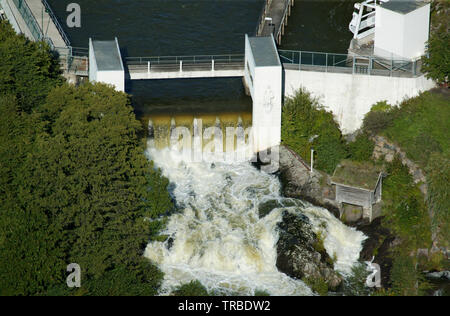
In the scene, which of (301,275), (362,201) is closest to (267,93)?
(362,201)

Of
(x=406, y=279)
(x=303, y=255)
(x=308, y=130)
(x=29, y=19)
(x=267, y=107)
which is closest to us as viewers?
(x=406, y=279)

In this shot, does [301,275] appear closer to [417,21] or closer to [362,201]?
[362,201]

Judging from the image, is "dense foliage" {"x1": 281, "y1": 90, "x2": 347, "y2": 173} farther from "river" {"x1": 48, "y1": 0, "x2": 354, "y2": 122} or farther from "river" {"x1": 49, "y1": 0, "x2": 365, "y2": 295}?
"river" {"x1": 48, "y1": 0, "x2": 354, "y2": 122}

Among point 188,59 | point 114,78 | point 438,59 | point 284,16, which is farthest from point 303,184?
point 284,16

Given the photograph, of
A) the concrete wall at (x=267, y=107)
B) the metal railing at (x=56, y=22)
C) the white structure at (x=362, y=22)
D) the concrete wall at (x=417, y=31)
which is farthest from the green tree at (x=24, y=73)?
the concrete wall at (x=417, y=31)

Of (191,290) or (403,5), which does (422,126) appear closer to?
(403,5)
